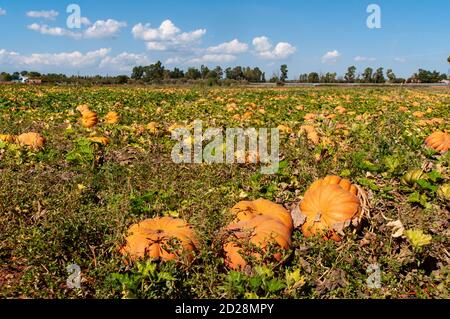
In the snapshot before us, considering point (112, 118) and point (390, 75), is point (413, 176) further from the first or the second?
point (390, 75)

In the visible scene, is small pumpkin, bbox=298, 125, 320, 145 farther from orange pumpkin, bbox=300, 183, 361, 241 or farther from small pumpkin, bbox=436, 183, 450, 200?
orange pumpkin, bbox=300, 183, 361, 241

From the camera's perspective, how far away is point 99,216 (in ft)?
13.9

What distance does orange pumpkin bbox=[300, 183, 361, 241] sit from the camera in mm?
4090

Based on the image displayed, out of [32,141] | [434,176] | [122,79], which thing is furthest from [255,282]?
[122,79]

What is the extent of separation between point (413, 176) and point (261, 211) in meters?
1.85

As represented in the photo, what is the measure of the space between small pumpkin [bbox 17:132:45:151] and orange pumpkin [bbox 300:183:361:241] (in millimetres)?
4879

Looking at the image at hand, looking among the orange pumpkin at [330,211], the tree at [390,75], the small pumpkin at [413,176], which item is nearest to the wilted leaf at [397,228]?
the orange pumpkin at [330,211]

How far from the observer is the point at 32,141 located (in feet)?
24.4

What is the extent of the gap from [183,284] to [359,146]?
4474 mm

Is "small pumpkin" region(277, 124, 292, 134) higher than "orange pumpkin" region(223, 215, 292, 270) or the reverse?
higher

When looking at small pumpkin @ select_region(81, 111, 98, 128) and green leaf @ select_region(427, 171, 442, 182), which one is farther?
small pumpkin @ select_region(81, 111, 98, 128)

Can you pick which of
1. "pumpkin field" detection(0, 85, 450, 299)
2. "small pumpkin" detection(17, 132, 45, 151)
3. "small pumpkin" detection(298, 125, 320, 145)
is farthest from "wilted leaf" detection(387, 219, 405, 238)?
"small pumpkin" detection(17, 132, 45, 151)
